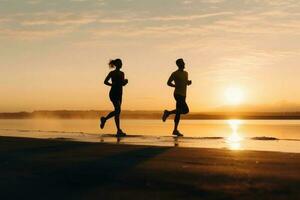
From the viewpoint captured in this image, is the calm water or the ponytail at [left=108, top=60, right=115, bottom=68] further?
the ponytail at [left=108, top=60, right=115, bottom=68]

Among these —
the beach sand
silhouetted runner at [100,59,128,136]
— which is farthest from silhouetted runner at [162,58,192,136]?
the beach sand

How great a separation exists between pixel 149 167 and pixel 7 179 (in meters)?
1.97

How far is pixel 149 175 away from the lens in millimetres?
6836

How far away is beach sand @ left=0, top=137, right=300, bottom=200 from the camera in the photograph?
554cm

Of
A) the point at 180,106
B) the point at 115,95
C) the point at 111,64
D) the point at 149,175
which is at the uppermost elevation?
the point at 111,64

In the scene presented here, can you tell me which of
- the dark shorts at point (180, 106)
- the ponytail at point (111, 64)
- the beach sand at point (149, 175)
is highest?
the ponytail at point (111, 64)

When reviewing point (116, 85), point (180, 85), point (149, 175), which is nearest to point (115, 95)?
point (116, 85)

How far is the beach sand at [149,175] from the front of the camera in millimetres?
5539

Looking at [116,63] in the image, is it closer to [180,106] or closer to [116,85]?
[116,85]

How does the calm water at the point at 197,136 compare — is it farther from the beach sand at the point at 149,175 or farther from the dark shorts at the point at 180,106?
the beach sand at the point at 149,175

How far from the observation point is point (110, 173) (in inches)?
279

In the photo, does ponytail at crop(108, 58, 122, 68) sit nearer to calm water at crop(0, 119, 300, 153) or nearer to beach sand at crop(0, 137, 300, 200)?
calm water at crop(0, 119, 300, 153)

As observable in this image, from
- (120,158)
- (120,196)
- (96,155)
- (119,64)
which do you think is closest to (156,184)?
(120,196)

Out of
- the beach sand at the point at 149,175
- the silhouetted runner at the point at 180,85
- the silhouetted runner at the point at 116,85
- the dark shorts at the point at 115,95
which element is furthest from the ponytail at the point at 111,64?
the beach sand at the point at 149,175
